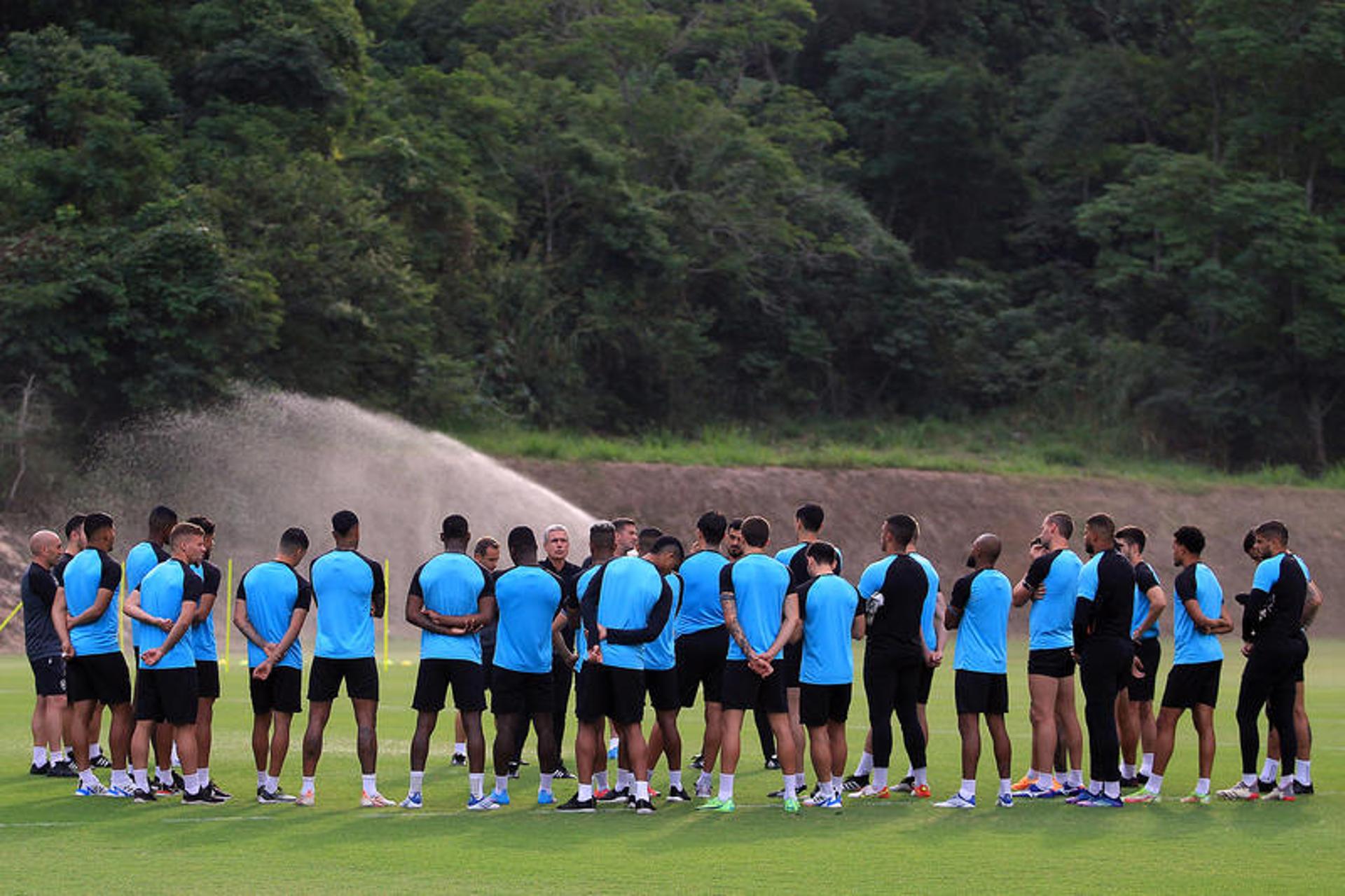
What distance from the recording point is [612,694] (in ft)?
45.4

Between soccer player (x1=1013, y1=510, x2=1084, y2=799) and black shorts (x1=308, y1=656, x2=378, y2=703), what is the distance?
5.13 metres

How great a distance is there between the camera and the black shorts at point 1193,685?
14.6 m

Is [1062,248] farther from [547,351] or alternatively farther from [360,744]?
[360,744]

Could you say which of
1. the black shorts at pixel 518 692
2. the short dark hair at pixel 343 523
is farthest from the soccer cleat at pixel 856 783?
the short dark hair at pixel 343 523

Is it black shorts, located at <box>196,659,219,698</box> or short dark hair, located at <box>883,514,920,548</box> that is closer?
short dark hair, located at <box>883,514,920,548</box>

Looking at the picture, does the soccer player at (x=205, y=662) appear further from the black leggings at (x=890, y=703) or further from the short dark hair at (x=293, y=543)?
the black leggings at (x=890, y=703)

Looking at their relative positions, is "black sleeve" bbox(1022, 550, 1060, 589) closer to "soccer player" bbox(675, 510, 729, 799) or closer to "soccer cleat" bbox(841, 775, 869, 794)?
"soccer cleat" bbox(841, 775, 869, 794)

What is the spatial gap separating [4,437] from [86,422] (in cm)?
219

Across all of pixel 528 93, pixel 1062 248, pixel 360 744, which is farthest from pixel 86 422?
pixel 1062 248

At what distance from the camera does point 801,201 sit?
62094 millimetres

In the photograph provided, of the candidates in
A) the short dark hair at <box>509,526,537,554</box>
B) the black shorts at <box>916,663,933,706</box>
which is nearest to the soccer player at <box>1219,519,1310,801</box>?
the black shorts at <box>916,663,933,706</box>

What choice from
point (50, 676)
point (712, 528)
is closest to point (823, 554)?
point (712, 528)

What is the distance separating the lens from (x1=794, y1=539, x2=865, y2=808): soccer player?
1386 cm

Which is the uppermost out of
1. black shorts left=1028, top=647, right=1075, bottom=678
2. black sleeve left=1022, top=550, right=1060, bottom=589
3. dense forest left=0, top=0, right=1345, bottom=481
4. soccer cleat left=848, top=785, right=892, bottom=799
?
dense forest left=0, top=0, right=1345, bottom=481
